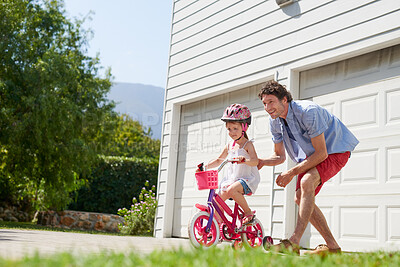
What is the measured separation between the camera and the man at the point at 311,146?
3.62 metres

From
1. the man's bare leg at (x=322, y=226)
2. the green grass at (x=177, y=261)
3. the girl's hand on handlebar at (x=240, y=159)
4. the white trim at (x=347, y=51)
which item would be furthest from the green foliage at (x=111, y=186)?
the green grass at (x=177, y=261)

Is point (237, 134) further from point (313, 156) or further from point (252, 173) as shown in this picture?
point (313, 156)

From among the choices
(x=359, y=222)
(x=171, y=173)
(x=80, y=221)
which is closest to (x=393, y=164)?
(x=359, y=222)

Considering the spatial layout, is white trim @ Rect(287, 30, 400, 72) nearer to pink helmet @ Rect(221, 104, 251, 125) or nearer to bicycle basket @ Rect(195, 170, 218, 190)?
pink helmet @ Rect(221, 104, 251, 125)

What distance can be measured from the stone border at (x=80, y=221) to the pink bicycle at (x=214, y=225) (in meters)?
7.88

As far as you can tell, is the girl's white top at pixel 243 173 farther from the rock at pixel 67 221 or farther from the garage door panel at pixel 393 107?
the rock at pixel 67 221

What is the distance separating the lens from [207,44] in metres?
7.48

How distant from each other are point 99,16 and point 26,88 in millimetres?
4223

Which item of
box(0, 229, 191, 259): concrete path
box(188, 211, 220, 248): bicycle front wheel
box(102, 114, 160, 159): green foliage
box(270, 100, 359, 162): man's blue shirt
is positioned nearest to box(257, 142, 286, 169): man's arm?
box(270, 100, 359, 162): man's blue shirt

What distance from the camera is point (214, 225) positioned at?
4.25 meters

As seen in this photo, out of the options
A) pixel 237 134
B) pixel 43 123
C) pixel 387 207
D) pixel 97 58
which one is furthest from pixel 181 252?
pixel 97 58

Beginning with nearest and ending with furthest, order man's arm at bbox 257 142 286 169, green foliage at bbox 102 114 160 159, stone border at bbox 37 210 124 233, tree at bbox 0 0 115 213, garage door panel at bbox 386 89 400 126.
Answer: man's arm at bbox 257 142 286 169
garage door panel at bbox 386 89 400 126
tree at bbox 0 0 115 213
stone border at bbox 37 210 124 233
green foliage at bbox 102 114 160 159

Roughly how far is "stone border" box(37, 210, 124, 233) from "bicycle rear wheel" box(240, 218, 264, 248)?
787 cm

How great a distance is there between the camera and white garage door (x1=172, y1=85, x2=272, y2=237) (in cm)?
638
